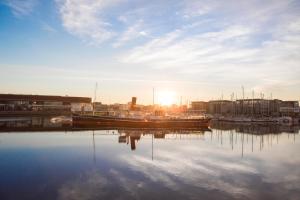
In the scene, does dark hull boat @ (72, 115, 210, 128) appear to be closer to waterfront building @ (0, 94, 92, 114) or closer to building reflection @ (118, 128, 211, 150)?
building reflection @ (118, 128, 211, 150)

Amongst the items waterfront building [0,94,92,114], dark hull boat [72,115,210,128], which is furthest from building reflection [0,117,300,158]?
waterfront building [0,94,92,114]

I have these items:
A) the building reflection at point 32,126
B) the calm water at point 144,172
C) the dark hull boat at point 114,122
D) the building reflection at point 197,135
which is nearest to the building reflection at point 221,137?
the building reflection at point 197,135

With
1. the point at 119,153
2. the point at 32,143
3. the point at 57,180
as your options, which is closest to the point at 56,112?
the point at 32,143

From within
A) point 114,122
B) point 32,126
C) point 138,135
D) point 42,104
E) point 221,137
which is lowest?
point 221,137

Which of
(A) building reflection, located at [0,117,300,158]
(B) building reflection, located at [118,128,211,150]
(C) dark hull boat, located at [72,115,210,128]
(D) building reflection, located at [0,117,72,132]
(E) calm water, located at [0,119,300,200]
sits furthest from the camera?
(C) dark hull boat, located at [72,115,210,128]

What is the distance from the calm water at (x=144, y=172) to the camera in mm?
18688

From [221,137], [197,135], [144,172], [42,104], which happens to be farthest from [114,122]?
[42,104]

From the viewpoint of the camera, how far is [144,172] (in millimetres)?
24562

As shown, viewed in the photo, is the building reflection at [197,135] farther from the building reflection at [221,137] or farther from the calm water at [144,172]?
the calm water at [144,172]

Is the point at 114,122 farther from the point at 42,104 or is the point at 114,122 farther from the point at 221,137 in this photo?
the point at 42,104

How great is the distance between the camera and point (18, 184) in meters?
20.1

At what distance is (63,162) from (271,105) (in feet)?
474

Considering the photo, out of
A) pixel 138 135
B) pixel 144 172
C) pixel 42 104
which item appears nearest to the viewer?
pixel 144 172

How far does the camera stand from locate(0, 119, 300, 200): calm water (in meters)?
18.7
